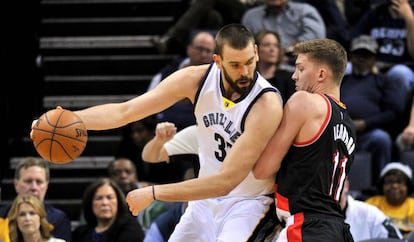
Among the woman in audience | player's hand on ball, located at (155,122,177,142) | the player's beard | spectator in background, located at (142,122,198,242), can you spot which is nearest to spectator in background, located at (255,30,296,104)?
the woman in audience

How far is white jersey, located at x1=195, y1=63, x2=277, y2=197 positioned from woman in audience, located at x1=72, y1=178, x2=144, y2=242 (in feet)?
7.81

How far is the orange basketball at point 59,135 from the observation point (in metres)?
5.55

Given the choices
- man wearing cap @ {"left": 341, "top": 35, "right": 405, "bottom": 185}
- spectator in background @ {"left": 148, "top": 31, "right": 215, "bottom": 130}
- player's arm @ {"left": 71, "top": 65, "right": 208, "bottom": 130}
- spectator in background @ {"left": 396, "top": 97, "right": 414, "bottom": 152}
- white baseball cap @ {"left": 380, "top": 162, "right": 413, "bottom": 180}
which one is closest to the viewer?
player's arm @ {"left": 71, "top": 65, "right": 208, "bottom": 130}

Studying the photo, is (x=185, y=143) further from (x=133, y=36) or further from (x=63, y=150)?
(x=133, y=36)

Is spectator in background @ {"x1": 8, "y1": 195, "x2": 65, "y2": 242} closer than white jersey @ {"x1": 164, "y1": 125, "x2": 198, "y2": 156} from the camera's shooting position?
No

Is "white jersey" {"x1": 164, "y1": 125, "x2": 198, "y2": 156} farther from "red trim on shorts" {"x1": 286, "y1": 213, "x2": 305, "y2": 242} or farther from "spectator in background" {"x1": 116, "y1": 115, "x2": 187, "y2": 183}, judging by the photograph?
"spectator in background" {"x1": 116, "y1": 115, "x2": 187, "y2": 183}

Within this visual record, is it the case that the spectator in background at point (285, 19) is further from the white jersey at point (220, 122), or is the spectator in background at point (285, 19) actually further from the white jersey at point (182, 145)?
the white jersey at point (220, 122)

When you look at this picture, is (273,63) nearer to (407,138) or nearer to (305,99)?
(407,138)

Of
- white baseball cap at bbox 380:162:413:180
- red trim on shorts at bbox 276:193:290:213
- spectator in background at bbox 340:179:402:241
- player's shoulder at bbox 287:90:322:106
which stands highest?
player's shoulder at bbox 287:90:322:106

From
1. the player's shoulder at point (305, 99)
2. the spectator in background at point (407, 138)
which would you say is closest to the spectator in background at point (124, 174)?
the spectator in background at point (407, 138)

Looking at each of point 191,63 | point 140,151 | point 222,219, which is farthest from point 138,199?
point 191,63

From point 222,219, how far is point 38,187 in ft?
10.1

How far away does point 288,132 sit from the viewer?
5.43 m

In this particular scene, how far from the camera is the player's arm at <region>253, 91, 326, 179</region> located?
17.7 feet
